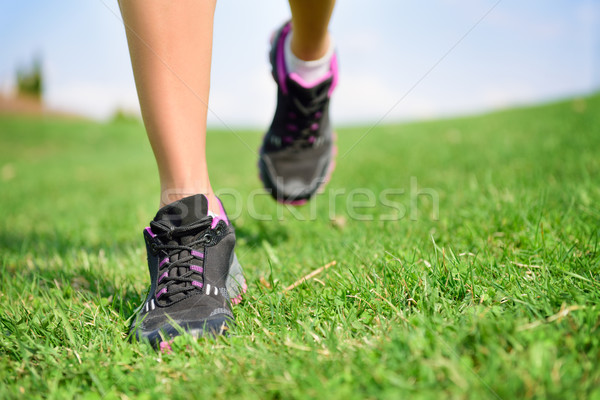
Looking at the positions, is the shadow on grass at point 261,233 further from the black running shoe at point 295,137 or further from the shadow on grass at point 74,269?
the shadow on grass at point 74,269

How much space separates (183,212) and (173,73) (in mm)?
502

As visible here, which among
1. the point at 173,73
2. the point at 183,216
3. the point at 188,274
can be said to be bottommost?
the point at 188,274

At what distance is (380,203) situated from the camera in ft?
10.1

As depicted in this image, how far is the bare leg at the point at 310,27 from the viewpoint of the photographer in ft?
6.20

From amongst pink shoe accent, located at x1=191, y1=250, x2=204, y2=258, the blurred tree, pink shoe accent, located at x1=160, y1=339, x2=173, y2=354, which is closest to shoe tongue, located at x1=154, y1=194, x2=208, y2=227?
pink shoe accent, located at x1=191, y1=250, x2=204, y2=258

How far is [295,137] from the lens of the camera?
7.84ft

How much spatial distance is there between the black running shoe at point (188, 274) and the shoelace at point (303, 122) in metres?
0.94

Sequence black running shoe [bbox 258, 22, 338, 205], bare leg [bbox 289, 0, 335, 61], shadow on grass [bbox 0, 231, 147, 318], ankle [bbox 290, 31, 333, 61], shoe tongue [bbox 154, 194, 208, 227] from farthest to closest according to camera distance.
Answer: black running shoe [bbox 258, 22, 338, 205]
ankle [bbox 290, 31, 333, 61]
bare leg [bbox 289, 0, 335, 61]
shadow on grass [bbox 0, 231, 147, 318]
shoe tongue [bbox 154, 194, 208, 227]

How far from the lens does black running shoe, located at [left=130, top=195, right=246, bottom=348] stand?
4.44ft

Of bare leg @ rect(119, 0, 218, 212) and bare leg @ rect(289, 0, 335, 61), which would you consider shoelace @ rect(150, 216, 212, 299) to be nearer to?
bare leg @ rect(119, 0, 218, 212)

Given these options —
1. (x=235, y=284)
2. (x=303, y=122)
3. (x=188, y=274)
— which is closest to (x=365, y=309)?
(x=235, y=284)

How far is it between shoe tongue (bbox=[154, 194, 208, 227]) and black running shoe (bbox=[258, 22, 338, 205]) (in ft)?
3.08

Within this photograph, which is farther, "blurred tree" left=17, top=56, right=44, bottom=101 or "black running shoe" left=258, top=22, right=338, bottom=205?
"blurred tree" left=17, top=56, right=44, bottom=101

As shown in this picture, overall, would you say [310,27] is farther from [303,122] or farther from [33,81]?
[33,81]
